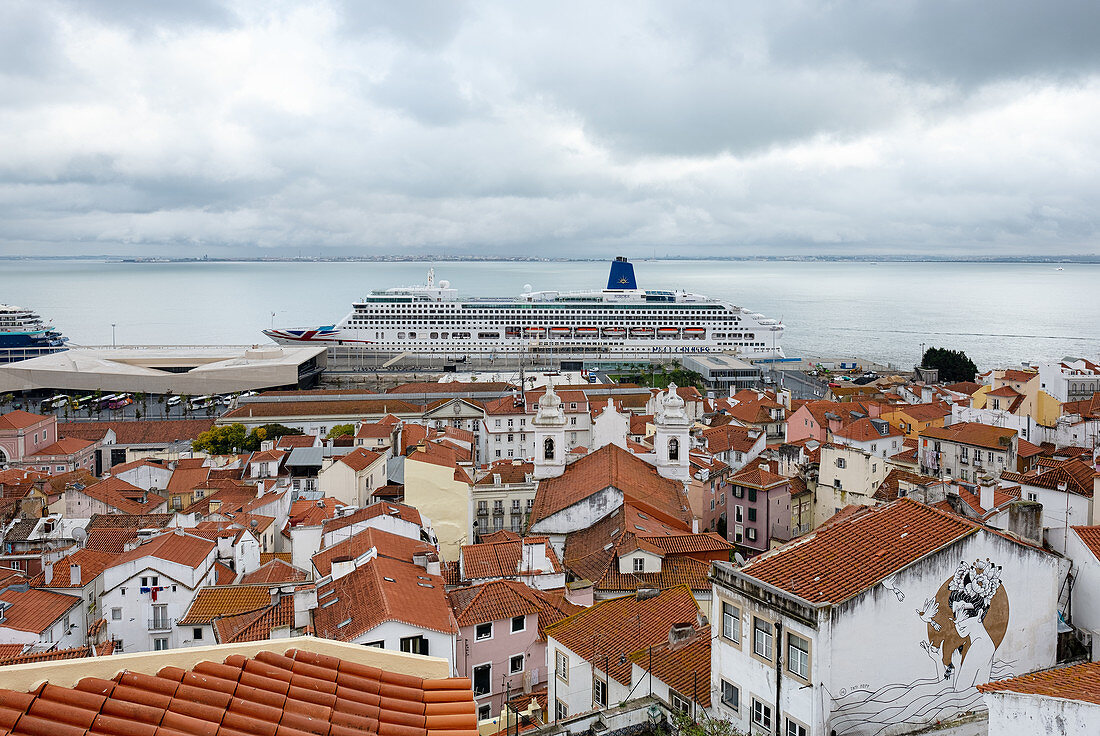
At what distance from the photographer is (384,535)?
781 inches

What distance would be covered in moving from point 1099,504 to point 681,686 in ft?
41.7

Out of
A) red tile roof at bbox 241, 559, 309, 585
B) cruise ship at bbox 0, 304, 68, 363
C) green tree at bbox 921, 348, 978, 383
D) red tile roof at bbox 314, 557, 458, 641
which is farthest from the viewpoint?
cruise ship at bbox 0, 304, 68, 363

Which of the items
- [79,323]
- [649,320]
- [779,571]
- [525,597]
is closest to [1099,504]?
[525,597]

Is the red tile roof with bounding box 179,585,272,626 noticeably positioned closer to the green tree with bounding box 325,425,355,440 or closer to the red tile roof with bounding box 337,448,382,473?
the red tile roof with bounding box 337,448,382,473

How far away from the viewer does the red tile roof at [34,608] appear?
16.9 m

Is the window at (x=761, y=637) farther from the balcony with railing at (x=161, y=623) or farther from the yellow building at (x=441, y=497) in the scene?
the yellow building at (x=441, y=497)

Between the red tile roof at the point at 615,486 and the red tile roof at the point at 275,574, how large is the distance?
6.68 meters

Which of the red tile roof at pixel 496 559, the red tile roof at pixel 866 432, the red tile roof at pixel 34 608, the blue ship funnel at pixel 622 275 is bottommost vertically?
the red tile roof at pixel 34 608

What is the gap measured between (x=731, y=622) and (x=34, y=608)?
15.0 meters

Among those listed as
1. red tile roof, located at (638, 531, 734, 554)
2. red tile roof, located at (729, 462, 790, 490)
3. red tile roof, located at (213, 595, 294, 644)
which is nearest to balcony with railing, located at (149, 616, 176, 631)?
red tile roof, located at (213, 595, 294, 644)

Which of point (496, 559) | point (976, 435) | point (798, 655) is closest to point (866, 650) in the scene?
point (798, 655)

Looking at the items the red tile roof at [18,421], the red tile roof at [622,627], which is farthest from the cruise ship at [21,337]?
the red tile roof at [622,627]

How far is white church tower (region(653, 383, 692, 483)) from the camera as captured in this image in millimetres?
27375

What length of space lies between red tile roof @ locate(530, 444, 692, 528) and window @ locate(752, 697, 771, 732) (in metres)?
14.2
